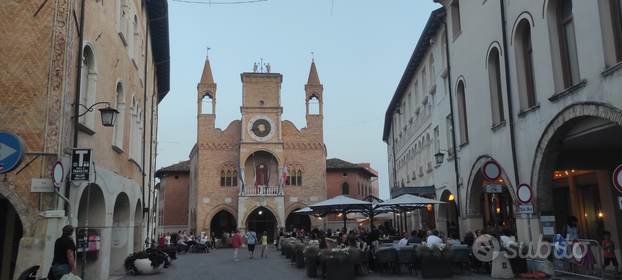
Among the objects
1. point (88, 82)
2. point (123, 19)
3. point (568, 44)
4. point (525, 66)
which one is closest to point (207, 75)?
point (123, 19)

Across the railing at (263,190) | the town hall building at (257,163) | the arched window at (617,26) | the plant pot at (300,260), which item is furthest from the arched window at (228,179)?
the arched window at (617,26)

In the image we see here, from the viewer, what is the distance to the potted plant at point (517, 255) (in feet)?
37.9

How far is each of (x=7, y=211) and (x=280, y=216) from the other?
93.0 feet

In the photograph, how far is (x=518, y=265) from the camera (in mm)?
11703

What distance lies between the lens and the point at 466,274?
41.2ft

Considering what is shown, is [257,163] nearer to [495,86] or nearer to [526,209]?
[495,86]

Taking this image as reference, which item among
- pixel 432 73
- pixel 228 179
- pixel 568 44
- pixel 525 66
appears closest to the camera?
pixel 568 44

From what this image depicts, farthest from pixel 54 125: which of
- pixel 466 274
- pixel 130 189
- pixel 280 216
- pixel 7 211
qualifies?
pixel 280 216

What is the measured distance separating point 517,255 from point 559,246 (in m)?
1.56

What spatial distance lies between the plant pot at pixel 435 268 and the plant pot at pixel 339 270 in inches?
68.5

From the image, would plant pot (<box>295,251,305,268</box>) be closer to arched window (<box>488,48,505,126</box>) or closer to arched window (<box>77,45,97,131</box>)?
arched window (<box>488,48,505,126</box>)

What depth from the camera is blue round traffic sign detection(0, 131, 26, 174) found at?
6.47m

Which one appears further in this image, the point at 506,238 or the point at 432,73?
the point at 432,73

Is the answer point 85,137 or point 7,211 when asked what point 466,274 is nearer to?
point 85,137
